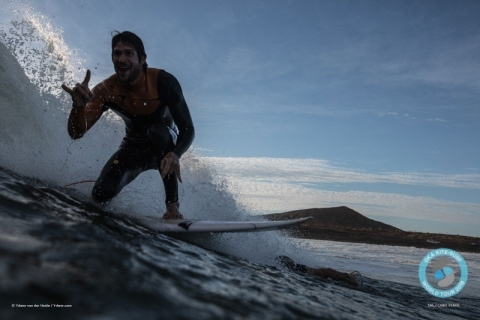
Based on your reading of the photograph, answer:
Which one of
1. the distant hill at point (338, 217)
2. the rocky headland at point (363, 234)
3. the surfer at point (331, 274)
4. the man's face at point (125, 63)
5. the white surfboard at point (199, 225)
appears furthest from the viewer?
the distant hill at point (338, 217)

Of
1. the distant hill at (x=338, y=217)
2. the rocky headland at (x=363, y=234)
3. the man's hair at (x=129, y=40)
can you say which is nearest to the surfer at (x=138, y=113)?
the man's hair at (x=129, y=40)

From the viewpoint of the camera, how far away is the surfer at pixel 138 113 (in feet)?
14.0

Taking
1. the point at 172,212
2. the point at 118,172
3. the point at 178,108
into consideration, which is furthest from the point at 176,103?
the point at 172,212

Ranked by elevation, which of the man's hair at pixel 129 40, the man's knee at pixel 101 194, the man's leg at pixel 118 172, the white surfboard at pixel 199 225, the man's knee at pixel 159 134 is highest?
the man's hair at pixel 129 40

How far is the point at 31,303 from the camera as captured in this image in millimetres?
903

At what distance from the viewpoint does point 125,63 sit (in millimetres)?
4219

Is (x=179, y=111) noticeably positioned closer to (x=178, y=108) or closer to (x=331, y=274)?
(x=178, y=108)

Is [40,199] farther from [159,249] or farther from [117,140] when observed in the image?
[117,140]

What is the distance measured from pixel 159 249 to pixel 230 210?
16.4 ft

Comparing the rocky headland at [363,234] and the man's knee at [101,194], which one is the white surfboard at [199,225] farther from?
the rocky headland at [363,234]

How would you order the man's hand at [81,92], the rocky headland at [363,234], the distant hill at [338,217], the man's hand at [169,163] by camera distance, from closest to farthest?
the man's hand at [81,92], the man's hand at [169,163], the rocky headland at [363,234], the distant hill at [338,217]

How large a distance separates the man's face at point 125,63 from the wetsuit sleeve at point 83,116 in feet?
1.38

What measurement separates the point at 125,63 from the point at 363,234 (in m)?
22.4

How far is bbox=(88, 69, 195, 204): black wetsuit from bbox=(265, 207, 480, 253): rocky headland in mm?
7179
